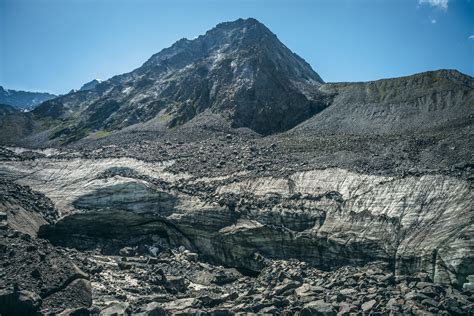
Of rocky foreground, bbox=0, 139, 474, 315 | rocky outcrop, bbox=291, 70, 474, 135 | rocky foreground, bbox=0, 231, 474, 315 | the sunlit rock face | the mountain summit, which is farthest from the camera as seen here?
the mountain summit

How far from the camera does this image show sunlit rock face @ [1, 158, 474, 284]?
27.6 m

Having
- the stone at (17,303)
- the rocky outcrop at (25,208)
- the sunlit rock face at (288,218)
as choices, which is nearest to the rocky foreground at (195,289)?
the stone at (17,303)

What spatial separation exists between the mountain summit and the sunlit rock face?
37143mm

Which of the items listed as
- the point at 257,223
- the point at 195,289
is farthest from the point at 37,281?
the point at 257,223

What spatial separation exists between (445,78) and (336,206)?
46674 millimetres

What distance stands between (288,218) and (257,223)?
97.9 inches

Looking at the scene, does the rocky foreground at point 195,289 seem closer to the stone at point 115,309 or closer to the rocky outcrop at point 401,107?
the stone at point 115,309

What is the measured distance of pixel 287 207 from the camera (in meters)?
35.2

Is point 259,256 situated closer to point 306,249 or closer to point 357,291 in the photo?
point 306,249

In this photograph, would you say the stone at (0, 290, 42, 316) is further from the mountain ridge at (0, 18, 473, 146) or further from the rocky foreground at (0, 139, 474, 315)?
the mountain ridge at (0, 18, 473, 146)

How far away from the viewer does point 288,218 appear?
3441 cm

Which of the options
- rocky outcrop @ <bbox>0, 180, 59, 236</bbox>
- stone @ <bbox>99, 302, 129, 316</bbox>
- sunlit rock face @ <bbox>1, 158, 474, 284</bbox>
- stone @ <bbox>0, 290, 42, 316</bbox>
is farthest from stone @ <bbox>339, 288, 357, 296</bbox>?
rocky outcrop @ <bbox>0, 180, 59, 236</bbox>

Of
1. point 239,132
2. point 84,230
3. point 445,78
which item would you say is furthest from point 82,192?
point 445,78

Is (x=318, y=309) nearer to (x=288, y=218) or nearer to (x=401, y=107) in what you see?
(x=288, y=218)
